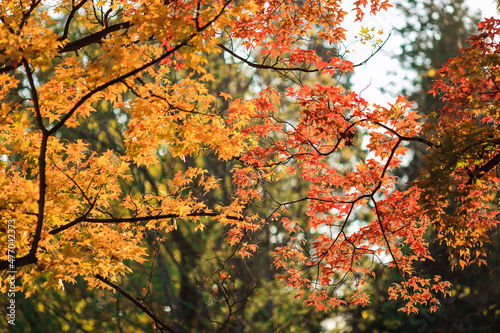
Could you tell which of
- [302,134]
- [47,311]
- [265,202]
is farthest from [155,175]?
[302,134]

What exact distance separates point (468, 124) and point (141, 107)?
276 centimetres

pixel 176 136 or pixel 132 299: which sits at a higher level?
pixel 176 136

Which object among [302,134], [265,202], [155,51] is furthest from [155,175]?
[302,134]

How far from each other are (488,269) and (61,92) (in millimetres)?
10331

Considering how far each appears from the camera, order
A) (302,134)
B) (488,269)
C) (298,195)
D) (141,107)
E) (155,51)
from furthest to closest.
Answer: (298,195) → (488,269) → (155,51) → (302,134) → (141,107)

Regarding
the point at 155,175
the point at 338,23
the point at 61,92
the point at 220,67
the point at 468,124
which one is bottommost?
the point at 468,124

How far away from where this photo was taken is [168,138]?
3768 mm

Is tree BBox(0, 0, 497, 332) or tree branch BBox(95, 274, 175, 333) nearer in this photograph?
tree BBox(0, 0, 497, 332)

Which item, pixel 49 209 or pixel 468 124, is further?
pixel 49 209

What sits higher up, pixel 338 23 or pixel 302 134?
pixel 338 23

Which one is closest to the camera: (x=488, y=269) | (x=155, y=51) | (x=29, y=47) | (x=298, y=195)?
(x=29, y=47)

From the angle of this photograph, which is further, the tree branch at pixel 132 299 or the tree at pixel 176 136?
the tree branch at pixel 132 299

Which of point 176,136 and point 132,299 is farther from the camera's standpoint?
point 132,299

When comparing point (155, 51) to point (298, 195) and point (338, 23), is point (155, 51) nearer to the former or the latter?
point (338, 23)
